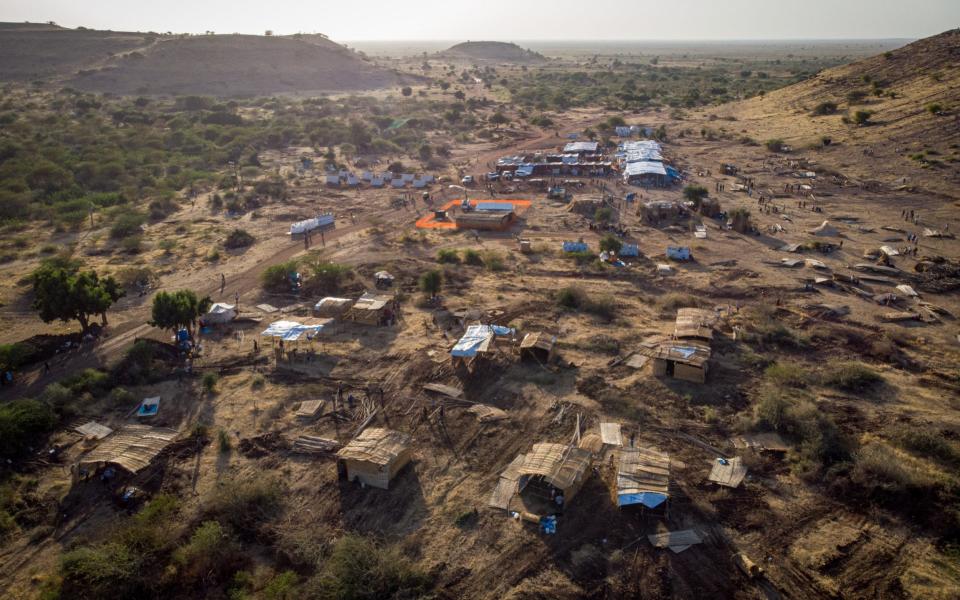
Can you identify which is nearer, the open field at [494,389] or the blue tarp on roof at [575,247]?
the open field at [494,389]

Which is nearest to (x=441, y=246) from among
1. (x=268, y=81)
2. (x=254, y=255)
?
(x=254, y=255)

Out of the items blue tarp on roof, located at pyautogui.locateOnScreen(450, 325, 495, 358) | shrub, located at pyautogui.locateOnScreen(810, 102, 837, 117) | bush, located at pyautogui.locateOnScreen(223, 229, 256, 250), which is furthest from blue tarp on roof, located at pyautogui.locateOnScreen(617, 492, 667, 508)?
shrub, located at pyautogui.locateOnScreen(810, 102, 837, 117)

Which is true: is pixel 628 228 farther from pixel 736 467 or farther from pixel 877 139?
pixel 877 139

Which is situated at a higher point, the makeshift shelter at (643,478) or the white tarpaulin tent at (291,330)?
the white tarpaulin tent at (291,330)

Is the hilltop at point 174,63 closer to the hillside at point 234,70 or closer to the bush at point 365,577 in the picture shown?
the hillside at point 234,70

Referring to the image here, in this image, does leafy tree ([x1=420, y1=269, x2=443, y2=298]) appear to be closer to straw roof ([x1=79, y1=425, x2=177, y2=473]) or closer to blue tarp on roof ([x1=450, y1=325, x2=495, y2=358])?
blue tarp on roof ([x1=450, y1=325, x2=495, y2=358])

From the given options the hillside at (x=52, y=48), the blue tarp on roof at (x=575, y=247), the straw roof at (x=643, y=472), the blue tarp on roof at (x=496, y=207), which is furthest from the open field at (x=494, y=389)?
the hillside at (x=52, y=48)
